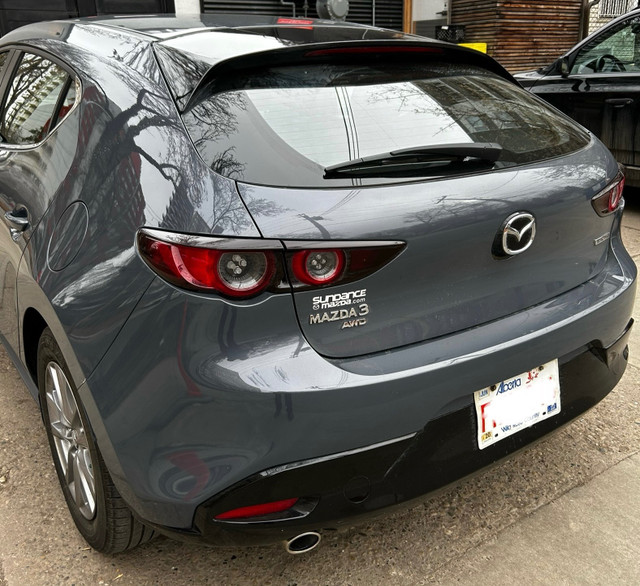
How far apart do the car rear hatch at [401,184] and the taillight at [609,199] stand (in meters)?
0.03

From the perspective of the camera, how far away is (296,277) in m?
1.50

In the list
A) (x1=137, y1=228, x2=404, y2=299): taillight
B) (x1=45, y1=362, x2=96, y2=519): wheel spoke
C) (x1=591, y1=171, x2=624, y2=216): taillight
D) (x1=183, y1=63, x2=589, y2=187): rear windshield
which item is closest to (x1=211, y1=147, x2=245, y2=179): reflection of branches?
(x1=183, y1=63, x2=589, y2=187): rear windshield

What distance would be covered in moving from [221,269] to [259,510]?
1.90ft

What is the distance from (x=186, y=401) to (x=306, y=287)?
37 centimetres

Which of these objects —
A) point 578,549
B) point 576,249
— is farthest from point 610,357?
point 578,549

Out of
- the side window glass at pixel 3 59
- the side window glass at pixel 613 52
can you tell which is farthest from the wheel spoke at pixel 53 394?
the side window glass at pixel 613 52

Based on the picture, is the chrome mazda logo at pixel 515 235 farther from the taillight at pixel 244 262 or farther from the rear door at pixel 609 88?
the rear door at pixel 609 88

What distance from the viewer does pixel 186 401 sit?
Answer: 150 centimetres

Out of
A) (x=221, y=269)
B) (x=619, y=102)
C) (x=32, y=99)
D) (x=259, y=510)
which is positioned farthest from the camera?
(x=619, y=102)

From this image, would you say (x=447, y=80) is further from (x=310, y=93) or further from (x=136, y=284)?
(x=136, y=284)

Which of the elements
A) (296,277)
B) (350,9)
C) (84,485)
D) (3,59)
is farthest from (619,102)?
(350,9)

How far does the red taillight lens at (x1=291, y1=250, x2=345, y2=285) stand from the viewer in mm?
1493

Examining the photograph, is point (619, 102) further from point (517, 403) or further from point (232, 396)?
point (232, 396)

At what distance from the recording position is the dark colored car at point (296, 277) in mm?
1495
